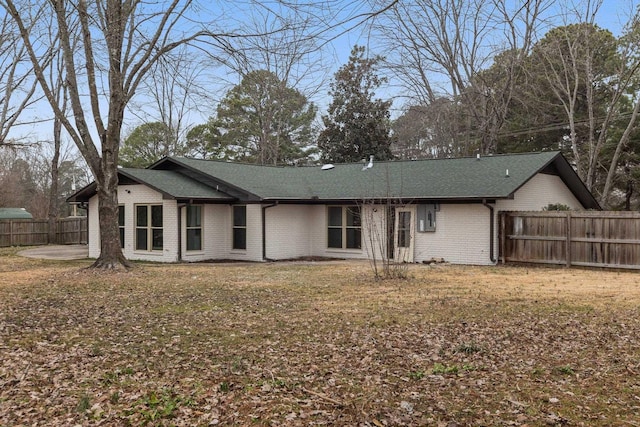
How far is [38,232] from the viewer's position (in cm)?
3009

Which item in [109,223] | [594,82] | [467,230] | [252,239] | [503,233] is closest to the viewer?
[109,223]

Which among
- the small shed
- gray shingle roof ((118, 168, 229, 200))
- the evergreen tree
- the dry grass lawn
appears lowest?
the dry grass lawn

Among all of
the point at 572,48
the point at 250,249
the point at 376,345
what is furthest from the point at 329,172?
the point at 376,345

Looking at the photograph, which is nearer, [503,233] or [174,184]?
[503,233]

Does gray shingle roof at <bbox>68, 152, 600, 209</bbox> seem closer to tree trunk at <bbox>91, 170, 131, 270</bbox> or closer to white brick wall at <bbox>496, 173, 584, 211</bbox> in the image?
white brick wall at <bbox>496, 173, 584, 211</bbox>

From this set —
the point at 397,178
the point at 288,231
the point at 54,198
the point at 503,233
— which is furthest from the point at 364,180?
the point at 54,198

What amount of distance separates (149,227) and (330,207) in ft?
21.5

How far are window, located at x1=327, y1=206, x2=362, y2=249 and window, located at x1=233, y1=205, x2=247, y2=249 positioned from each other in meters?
3.15

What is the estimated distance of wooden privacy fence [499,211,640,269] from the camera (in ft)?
50.3

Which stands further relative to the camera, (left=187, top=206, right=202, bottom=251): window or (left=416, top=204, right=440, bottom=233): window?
(left=187, top=206, right=202, bottom=251): window

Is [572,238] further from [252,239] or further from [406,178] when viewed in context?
[252,239]

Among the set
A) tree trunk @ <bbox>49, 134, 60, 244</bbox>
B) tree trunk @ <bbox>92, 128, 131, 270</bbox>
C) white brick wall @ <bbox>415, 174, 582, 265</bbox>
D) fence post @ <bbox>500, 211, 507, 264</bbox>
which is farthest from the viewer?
tree trunk @ <bbox>49, 134, 60, 244</bbox>

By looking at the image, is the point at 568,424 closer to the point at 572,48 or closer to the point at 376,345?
the point at 376,345

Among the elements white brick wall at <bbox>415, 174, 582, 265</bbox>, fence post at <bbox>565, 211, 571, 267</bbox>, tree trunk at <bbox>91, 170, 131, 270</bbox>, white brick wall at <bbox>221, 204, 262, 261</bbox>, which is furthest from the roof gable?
tree trunk at <bbox>91, 170, 131, 270</bbox>
